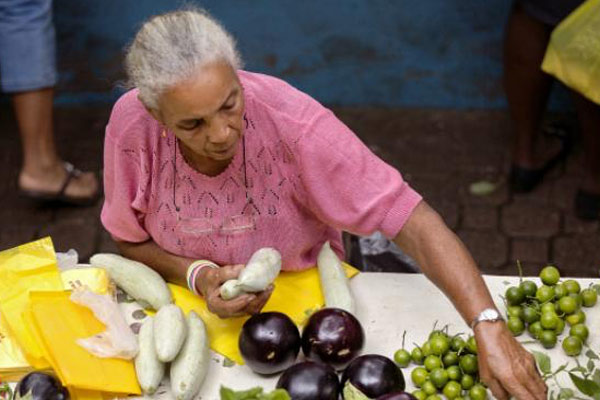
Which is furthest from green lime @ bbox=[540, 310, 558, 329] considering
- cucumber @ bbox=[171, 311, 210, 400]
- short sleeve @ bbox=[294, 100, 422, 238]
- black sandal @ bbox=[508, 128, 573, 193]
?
black sandal @ bbox=[508, 128, 573, 193]

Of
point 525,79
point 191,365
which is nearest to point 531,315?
point 191,365

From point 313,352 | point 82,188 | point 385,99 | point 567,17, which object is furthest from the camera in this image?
point 385,99

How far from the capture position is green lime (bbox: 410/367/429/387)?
100 inches

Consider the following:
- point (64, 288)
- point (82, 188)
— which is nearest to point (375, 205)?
point (64, 288)

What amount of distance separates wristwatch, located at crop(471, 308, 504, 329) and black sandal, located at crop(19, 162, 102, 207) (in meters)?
2.72

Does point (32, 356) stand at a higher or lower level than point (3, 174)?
higher

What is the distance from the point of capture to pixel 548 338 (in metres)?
2.61

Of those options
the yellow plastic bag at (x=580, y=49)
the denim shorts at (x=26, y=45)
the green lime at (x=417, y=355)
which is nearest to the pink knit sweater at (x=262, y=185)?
the green lime at (x=417, y=355)

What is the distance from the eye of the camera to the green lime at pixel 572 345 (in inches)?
102

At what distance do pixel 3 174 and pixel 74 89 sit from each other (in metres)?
0.62

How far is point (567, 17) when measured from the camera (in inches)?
155

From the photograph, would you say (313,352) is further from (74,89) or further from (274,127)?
(74,89)

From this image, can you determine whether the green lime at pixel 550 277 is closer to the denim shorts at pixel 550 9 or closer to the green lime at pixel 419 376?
the green lime at pixel 419 376

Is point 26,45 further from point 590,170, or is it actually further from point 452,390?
point 452,390
